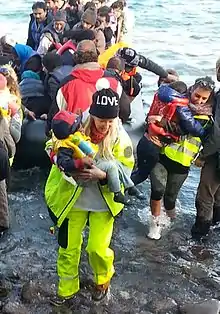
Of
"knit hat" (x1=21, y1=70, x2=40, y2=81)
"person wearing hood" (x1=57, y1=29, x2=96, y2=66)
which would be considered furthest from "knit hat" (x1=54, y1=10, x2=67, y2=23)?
"person wearing hood" (x1=57, y1=29, x2=96, y2=66)

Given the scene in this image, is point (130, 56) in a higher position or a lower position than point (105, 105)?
lower

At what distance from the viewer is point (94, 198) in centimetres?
463

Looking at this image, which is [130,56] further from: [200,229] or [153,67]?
[200,229]

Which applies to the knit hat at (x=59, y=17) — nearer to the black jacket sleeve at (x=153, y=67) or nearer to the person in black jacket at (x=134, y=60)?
the person in black jacket at (x=134, y=60)

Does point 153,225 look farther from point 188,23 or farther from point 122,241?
point 188,23

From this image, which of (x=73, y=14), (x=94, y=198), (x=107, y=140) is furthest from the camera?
(x=73, y=14)

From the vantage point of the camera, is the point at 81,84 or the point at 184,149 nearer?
the point at 184,149

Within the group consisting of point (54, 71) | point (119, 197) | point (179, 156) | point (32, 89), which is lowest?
point (32, 89)

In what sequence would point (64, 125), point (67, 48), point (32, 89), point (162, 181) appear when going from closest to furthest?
point (64, 125), point (162, 181), point (67, 48), point (32, 89)

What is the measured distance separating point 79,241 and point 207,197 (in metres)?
1.62

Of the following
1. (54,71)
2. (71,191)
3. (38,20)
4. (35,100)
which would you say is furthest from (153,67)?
(38,20)

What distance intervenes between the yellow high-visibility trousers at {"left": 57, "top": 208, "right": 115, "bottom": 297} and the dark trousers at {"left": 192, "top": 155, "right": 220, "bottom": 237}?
1.38 metres

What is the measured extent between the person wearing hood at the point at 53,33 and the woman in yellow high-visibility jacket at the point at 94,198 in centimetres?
498

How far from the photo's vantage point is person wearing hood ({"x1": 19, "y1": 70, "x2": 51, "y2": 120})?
7.74m
